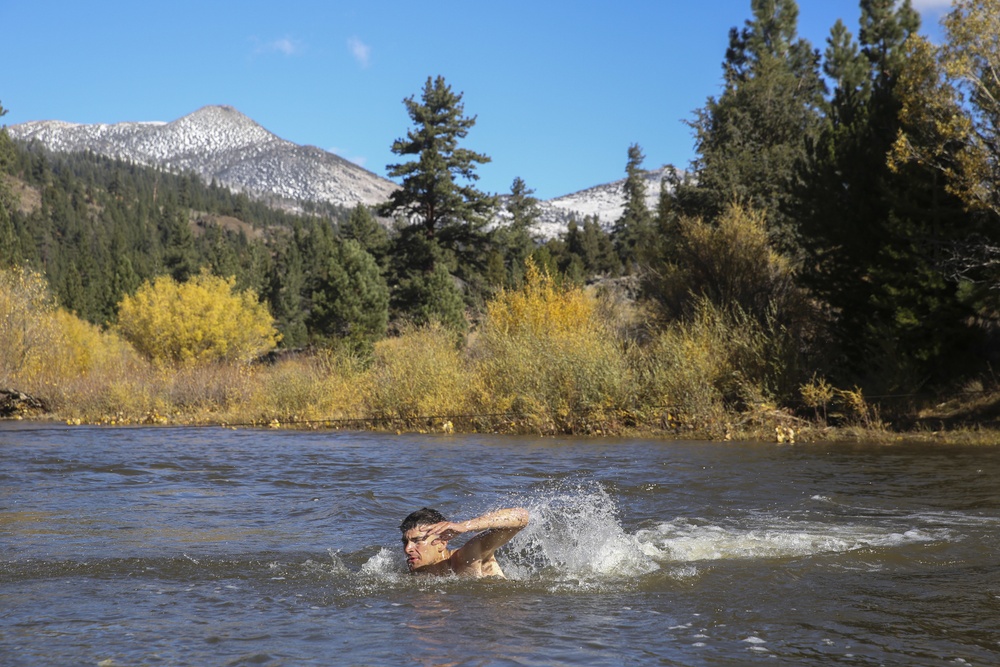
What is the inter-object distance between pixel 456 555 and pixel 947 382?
1502cm

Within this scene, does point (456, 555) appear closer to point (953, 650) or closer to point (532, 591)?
point (532, 591)

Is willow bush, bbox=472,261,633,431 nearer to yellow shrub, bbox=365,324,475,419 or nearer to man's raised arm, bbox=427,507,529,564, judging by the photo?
yellow shrub, bbox=365,324,475,419

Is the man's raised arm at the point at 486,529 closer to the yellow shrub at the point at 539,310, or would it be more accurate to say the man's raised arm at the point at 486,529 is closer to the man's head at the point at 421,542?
the man's head at the point at 421,542

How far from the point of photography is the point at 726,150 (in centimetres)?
3734

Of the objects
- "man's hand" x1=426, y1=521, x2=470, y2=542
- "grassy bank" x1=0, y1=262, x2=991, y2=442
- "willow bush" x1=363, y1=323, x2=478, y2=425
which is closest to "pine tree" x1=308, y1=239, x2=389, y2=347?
"grassy bank" x1=0, y1=262, x2=991, y2=442

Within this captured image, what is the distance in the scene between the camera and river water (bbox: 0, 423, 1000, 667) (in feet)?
20.5

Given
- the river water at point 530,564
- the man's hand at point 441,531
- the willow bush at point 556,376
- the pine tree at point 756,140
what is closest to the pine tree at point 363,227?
the pine tree at point 756,140

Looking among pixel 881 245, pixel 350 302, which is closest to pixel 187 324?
pixel 350 302

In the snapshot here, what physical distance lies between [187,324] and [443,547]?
35753 millimetres

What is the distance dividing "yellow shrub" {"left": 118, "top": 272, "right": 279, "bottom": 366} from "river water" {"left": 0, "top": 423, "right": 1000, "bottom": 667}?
25601mm

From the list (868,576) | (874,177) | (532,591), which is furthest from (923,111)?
(532,591)

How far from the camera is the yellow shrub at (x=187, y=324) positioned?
41.2m

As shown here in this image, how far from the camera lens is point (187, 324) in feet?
136

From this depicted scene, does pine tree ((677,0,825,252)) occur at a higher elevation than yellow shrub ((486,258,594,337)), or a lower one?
higher
